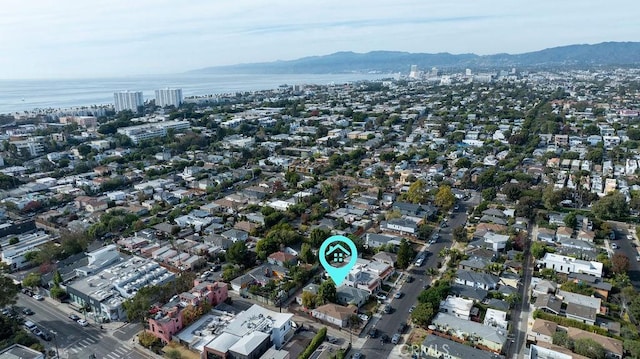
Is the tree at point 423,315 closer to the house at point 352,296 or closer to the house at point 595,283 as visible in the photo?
the house at point 352,296

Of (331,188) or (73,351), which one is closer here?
(73,351)

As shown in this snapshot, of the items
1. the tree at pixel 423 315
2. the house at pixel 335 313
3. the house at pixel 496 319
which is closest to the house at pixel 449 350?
the tree at pixel 423 315

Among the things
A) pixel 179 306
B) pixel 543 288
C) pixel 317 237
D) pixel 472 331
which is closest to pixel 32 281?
pixel 179 306

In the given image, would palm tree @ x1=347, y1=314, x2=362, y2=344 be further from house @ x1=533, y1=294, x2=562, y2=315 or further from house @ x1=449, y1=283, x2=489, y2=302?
house @ x1=533, y1=294, x2=562, y2=315

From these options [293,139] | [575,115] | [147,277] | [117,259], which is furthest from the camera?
[575,115]

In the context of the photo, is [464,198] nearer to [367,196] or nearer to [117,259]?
[367,196]

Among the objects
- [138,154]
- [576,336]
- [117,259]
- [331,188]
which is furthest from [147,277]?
[138,154]

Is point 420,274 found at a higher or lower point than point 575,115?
lower

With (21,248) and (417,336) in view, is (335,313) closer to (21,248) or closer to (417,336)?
(417,336)

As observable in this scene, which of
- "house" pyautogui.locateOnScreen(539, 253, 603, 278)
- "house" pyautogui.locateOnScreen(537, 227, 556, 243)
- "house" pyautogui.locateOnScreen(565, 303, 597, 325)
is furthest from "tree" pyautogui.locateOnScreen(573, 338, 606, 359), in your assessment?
"house" pyautogui.locateOnScreen(537, 227, 556, 243)
